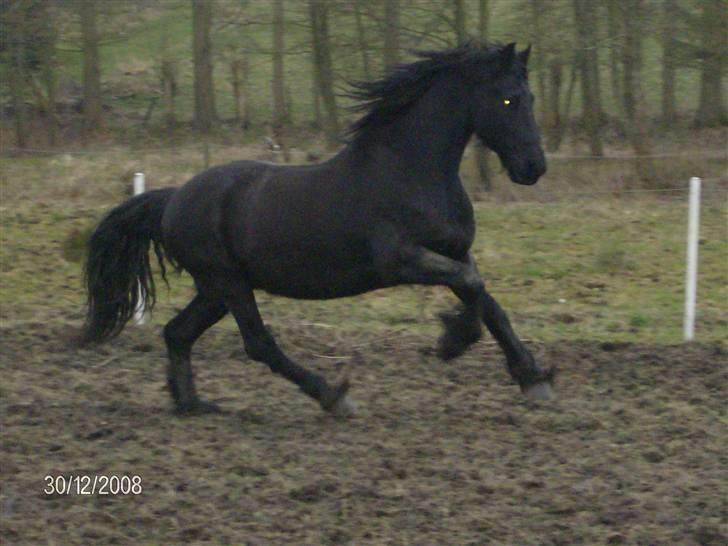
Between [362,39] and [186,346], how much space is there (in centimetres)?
928

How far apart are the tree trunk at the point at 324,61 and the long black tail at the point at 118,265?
8855 mm

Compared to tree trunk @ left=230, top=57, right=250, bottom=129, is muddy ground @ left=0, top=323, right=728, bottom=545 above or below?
below

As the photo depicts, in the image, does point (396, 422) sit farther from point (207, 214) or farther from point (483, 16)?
point (483, 16)

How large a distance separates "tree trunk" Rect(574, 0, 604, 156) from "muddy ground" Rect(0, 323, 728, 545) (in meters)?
7.70

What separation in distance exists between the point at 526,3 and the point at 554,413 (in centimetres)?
980

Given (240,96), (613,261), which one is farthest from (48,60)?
(613,261)

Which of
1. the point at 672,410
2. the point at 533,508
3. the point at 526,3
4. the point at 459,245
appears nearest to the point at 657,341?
the point at 672,410

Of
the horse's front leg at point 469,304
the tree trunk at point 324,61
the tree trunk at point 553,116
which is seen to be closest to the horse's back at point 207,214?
the horse's front leg at point 469,304

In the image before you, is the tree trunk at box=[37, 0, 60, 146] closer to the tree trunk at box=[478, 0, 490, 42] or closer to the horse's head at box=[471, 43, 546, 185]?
the tree trunk at box=[478, 0, 490, 42]

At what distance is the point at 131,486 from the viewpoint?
190 inches

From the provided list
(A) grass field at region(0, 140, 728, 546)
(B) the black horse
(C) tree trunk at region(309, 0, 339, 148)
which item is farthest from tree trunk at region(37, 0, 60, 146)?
(B) the black horse

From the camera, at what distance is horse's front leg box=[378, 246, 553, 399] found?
5832 millimetres

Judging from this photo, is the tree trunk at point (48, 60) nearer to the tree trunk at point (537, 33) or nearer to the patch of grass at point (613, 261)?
the tree trunk at point (537, 33)

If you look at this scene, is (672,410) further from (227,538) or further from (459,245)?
(227,538)
